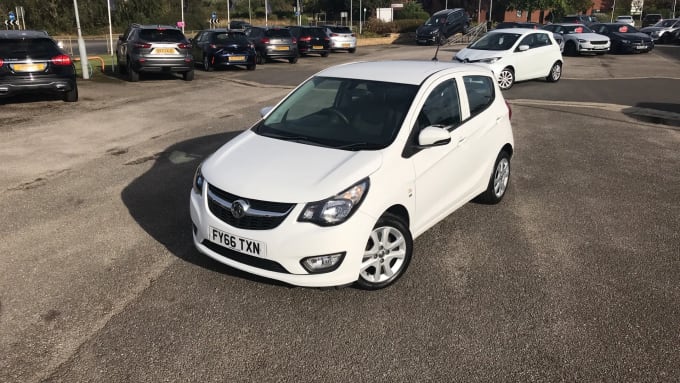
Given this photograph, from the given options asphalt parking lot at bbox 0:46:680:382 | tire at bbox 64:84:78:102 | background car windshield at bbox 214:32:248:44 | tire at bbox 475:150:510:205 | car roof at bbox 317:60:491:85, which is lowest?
asphalt parking lot at bbox 0:46:680:382

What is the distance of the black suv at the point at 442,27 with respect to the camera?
37.0 m

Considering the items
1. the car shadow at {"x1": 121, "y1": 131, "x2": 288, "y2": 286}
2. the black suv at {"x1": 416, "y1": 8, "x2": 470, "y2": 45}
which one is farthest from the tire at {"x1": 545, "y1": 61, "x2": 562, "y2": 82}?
the black suv at {"x1": 416, "y1": 8, "x2": 470, "y2": 45}

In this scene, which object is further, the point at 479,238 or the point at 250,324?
the point at 479,238

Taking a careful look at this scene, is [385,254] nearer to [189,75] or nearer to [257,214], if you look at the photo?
[257,214]

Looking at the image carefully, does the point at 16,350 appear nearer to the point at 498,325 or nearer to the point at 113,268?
the point at 113,268

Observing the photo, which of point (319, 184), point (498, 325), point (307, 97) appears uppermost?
point (307, 97)

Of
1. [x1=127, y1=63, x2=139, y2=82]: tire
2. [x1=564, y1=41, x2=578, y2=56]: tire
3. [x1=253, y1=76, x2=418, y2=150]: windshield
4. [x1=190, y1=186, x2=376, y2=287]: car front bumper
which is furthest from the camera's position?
[x1=564, y1=41, x2=578, y2=56]: tire

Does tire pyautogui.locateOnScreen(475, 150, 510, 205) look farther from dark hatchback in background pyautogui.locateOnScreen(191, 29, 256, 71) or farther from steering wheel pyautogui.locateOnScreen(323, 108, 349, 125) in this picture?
dark hatchback in background pyautogui.locateOnScreen(191, 29, 256, 71)

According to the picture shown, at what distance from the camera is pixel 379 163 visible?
13.6 feet

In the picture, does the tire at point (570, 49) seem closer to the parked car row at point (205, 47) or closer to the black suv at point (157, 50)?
the parked car row at point (205, 47)

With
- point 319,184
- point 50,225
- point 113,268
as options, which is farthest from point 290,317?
point 50,225

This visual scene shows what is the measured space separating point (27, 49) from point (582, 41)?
23601 mm

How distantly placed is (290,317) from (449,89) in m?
2.64

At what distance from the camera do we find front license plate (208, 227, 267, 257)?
12.8 ft
